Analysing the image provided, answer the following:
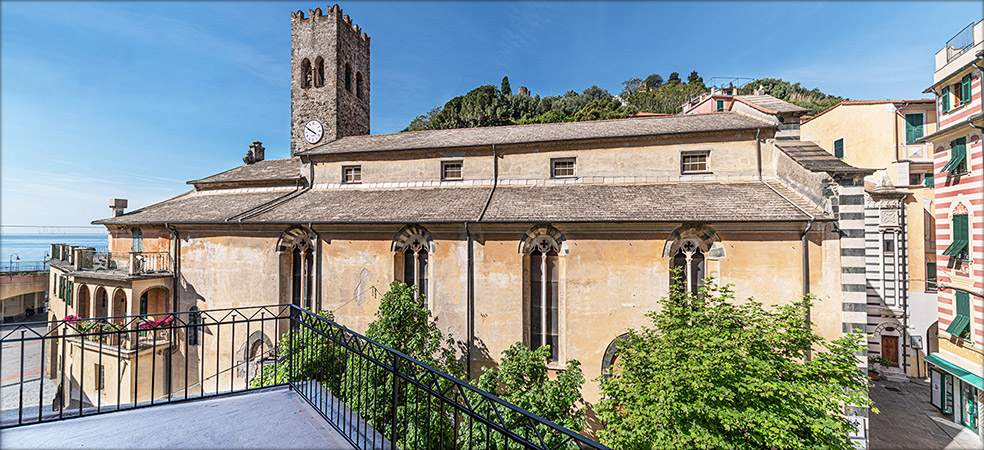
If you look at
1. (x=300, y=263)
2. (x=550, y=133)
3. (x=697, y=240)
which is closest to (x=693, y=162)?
(x=697, y=240)

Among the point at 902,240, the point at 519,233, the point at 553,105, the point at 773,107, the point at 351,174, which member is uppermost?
the point at 553,105

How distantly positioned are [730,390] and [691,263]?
15.7 feet

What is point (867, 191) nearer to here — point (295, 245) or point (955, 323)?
point (955, 323)

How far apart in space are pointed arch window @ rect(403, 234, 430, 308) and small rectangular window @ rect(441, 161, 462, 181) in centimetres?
373

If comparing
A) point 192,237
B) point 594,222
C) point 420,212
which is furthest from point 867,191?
point 192,237

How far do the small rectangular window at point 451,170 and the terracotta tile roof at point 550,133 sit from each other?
2.68 feet

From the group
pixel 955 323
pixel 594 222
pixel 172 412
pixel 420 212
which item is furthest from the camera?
pixel 955 323

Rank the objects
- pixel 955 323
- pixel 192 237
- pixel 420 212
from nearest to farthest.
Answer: pixel 420 212, pixel 955 323, pixel 192 237

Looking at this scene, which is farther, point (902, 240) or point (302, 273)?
point (902, 240)

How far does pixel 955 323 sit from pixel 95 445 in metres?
26.4

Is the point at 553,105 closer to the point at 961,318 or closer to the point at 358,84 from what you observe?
the point at 358,84

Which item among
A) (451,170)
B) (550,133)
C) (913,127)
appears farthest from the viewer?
(913,127)

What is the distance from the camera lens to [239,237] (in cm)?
1591

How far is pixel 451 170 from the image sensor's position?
1686 cm
